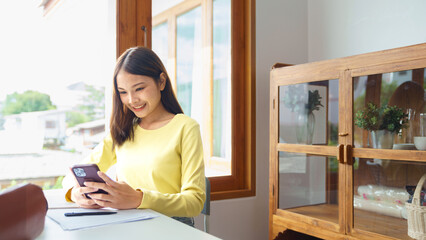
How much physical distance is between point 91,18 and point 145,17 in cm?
32

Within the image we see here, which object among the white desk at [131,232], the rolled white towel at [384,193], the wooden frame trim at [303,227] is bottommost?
the wooden frame trim at [303,227]

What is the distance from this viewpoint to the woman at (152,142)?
1388 millimetres

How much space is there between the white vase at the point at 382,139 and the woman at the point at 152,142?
37.1 inches

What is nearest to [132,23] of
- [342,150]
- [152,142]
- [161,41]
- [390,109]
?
[161,41]

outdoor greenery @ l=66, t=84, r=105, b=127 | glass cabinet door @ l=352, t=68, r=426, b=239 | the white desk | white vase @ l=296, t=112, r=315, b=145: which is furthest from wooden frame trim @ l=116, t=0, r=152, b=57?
the white desk

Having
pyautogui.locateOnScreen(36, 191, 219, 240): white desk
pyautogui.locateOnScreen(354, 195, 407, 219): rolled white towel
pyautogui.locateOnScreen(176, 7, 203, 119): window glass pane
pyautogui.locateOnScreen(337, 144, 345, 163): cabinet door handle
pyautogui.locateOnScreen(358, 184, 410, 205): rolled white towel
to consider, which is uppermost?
pyautogui.locateOnScreen(176, 7, 203, 119): window glass pane

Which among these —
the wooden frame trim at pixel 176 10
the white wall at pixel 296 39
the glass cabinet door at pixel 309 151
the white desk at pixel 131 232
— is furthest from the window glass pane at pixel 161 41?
the white desk at pixel 131 232

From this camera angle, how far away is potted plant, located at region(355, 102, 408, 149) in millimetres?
1848

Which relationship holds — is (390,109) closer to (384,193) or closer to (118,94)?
(384,193)

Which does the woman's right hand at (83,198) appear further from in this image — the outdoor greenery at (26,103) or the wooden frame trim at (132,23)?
the wooden frame trim at (132,23)

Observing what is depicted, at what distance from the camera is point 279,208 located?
2.42 metres

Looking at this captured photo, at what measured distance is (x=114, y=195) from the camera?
46.7 inches

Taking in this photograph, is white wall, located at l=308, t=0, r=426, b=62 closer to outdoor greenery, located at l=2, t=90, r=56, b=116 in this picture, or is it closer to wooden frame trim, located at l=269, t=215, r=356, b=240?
wooden frame trim, located at l=269, t=215, r=356, b=240

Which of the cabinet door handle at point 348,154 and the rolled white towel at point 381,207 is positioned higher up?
the cabinet door handle at point 348,154
